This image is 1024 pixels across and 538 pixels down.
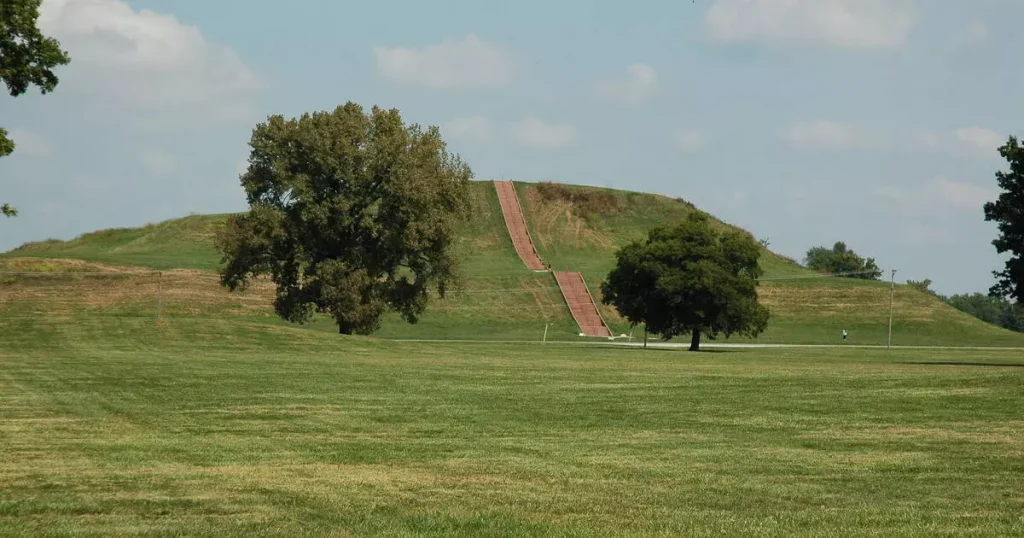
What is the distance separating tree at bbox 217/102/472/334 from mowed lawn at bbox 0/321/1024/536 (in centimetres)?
2702

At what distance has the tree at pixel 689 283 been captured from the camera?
7494 cm

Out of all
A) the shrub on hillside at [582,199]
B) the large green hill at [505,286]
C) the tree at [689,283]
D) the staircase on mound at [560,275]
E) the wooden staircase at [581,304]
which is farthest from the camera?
the shrub on hillside at [582,199]

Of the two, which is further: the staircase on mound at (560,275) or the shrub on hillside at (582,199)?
the shrub on hillside at (582,199)

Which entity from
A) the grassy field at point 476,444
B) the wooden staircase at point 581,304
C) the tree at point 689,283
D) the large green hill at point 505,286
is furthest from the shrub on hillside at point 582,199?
the grassy field at point 476,444

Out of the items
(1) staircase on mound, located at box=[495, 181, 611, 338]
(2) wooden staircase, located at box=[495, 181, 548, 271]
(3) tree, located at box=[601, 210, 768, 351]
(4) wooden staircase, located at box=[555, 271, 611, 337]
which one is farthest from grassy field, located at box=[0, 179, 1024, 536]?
(2) wooden staircase, located at box=[495, 181, 548, 271]

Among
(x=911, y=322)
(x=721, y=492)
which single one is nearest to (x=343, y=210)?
(x=721, y=492)

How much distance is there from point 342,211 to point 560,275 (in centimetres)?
5415

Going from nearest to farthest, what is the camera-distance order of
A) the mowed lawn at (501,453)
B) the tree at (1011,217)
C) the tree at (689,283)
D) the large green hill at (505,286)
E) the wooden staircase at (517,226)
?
the mowed lawn at (501,453), the tree at (1011,217), the tree at (689,283), the large green hill at (505,286), the wooden staircase at (517,226)

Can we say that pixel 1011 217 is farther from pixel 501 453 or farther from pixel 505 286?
pixel 505 286

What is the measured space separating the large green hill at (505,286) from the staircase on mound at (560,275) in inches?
36.4

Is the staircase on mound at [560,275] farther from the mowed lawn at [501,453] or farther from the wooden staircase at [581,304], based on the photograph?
the mowed lawn at [501,453]

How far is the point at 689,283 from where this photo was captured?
243 feet

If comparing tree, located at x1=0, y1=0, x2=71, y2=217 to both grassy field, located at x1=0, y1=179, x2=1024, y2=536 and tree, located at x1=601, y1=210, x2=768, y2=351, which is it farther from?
tree, located at x1=601, y1=210, x2=768, y2=351

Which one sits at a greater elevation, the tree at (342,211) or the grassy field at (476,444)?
the tree at (342,211)
